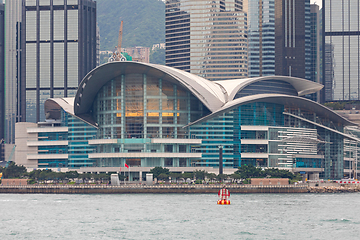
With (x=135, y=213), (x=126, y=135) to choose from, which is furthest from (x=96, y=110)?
(x=135, y=213)

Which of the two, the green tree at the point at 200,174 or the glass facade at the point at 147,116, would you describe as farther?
the glass facade at the point at 147,116

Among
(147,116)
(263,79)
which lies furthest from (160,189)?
(263,79)

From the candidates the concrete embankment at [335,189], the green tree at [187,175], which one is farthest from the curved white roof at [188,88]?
the concrete embankment at [335,189]

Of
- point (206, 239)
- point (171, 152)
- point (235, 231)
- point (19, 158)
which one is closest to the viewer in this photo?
point (206, 239)

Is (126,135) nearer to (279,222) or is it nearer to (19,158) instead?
(19,158)

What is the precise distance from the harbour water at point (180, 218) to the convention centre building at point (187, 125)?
39524mm

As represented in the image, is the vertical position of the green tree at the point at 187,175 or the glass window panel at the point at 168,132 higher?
the glass window panel at the point at 168,132

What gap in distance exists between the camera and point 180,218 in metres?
79.0

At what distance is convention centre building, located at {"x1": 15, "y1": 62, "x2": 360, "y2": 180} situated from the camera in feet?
481

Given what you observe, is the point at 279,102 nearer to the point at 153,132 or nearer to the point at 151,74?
the point at 153,132

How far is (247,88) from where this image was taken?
153 meters

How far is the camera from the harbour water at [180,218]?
68250 mm

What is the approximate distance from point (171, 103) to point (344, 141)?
4696 centimetres

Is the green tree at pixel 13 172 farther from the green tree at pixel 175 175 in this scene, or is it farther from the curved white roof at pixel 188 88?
the green tree at pixel 175 175
